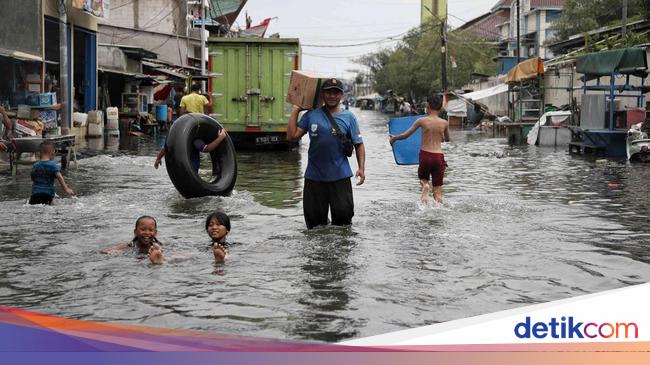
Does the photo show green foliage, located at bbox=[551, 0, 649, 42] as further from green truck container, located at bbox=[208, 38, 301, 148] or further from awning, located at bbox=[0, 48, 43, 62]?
awning, located at bbox=[0, 48, 43, 62]

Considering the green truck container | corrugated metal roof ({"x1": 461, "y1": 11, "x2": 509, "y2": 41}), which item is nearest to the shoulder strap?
the green truck container

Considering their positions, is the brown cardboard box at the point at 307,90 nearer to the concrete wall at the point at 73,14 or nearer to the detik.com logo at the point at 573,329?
the detik.com logo at the point at 573,329

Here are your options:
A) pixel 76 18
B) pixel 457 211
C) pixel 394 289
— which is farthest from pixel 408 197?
pixel 76 18

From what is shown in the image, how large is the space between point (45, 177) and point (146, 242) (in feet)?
12.6

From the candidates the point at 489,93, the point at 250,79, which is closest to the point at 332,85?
the point at 250,79

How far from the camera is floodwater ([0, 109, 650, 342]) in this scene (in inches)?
247

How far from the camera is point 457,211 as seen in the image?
1163 cm

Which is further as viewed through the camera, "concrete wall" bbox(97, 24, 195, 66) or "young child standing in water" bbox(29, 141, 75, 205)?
"concrete wall" bbox(97, 24, 195, 66)

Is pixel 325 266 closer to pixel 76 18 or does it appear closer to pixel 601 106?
pixel 601 106

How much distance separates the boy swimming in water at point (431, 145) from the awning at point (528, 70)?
20.5m

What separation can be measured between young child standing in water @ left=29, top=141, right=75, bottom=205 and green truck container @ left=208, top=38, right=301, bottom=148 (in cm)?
1186

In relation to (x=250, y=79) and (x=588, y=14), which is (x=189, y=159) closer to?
(x=250, y=79)

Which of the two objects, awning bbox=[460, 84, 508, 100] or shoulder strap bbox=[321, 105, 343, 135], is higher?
awning bbox=[460, 84, 508, 100]

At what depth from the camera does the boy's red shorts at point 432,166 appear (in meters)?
12.0
